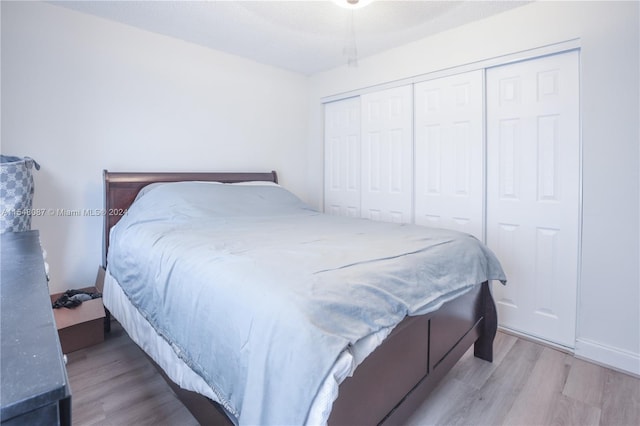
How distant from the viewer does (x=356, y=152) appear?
3.46 metres

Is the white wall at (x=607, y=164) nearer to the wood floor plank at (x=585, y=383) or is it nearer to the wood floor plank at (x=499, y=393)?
the wood floor plank at (x=585, y=383)

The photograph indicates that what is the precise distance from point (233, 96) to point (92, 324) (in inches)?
86.1

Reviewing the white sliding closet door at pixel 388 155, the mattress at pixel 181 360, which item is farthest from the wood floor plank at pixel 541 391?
the white sliding closet door at pixel 388 155

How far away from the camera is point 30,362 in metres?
0.47

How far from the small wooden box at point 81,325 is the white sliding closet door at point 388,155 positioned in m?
2.32

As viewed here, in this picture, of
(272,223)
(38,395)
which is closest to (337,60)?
(272,223)

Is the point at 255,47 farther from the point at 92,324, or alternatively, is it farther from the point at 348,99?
the point at 92,324

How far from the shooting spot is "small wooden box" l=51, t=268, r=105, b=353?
206 centimetres

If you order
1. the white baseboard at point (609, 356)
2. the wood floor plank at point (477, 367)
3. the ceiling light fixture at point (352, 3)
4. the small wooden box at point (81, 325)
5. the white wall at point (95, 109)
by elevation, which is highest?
the ceiling light fixture at point (352, 3)

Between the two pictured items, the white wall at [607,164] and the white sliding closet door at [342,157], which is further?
the white sliding closet door at [342,157]

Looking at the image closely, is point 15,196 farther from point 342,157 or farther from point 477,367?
point 477,367

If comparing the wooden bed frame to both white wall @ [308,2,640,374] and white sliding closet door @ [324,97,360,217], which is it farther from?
white sliding closet door @ [324,97,360,217]

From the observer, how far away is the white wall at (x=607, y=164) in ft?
6.35

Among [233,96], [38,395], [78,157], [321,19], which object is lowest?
[38,395]
